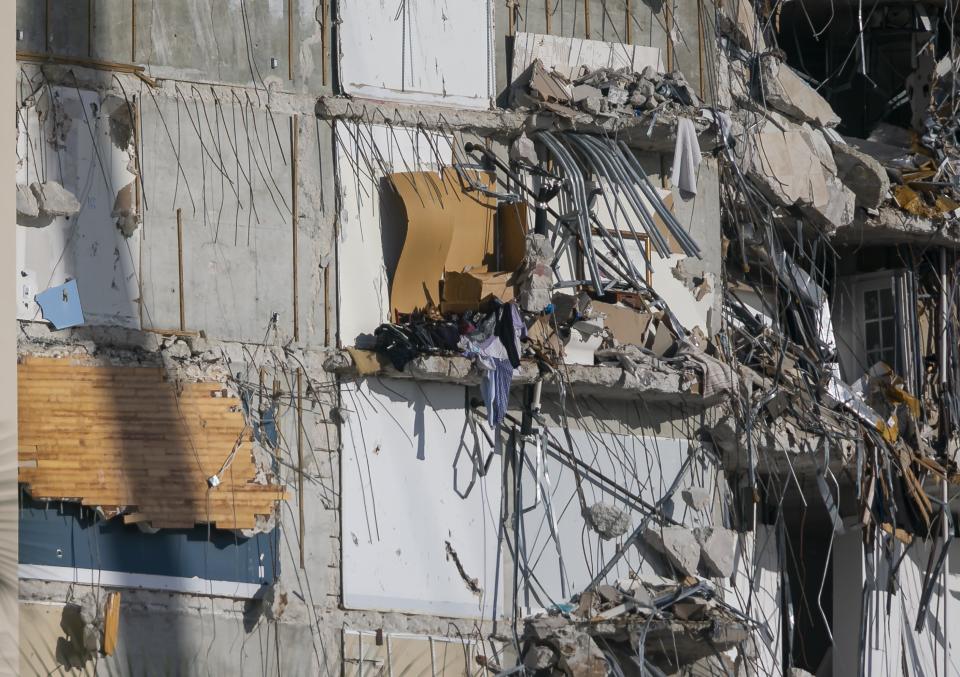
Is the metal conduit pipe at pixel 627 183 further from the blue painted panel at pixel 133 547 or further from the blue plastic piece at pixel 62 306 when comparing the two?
the blue plastic piece at pixel 62 306

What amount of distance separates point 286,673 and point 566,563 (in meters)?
2.30

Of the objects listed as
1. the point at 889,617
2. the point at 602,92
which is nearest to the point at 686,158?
the point at 602,92

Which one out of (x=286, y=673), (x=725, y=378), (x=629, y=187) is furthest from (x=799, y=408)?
(x=286, y=673)

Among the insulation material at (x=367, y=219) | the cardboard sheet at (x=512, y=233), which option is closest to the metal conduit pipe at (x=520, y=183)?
the cardboard sheet at (x=512, y=233)

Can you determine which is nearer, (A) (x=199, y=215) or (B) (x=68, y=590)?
(B) (x=68, y=590)

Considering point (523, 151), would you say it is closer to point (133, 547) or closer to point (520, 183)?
point (520, 183)

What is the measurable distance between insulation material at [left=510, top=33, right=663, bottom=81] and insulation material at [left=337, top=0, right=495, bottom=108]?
10.4 inches

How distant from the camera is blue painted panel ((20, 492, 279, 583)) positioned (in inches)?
502

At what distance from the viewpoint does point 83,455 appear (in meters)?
12.9

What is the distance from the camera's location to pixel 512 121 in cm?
1471

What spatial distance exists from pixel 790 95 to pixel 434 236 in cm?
390

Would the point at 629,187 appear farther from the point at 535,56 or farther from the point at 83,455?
the point at 83,455

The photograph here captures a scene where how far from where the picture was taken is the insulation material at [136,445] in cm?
1281

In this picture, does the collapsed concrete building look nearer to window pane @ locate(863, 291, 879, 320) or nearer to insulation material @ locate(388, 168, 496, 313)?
insulation material @ locate(388, 168, 496, 313)
